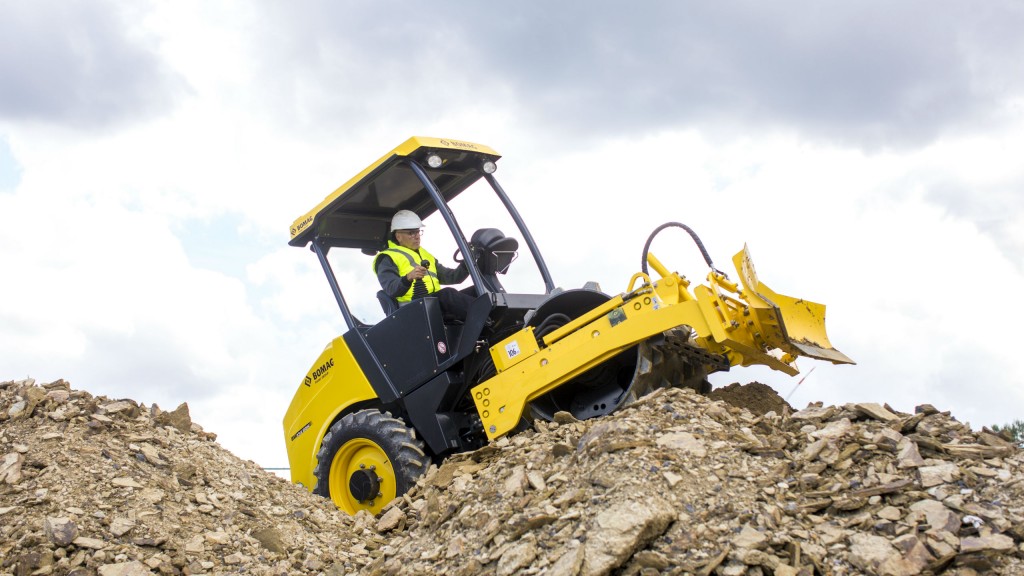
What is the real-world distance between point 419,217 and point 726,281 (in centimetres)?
292

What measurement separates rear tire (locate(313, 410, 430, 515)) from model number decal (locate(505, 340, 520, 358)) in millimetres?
1005

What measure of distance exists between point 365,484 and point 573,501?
9.43 feet

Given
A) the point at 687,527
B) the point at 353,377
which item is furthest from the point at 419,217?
the point at 687,527

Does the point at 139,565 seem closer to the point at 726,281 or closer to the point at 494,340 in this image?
the point at 494,340

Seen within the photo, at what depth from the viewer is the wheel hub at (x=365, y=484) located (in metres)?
7.25

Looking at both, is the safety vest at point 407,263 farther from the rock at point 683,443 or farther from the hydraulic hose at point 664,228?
the rock at point 683,443

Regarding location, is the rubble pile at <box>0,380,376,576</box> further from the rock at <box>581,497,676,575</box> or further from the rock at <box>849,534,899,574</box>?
the rock at <box>849,534,899,574</box>

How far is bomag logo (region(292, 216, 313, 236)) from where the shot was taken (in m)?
8.00

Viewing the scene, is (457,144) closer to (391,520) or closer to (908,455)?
(391,520)

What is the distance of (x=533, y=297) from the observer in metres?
7.16

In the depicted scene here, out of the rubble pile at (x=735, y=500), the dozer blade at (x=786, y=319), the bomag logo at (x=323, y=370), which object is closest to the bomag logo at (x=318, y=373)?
the bomag logo at (x=323, y=370)

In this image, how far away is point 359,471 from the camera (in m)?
7.36

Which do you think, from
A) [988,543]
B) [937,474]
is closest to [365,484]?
[937,474]

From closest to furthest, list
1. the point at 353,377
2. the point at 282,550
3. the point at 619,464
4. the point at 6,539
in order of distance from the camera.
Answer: the point at 619,464, the point at 6,539, the point at 282,550, the point at 353,377
